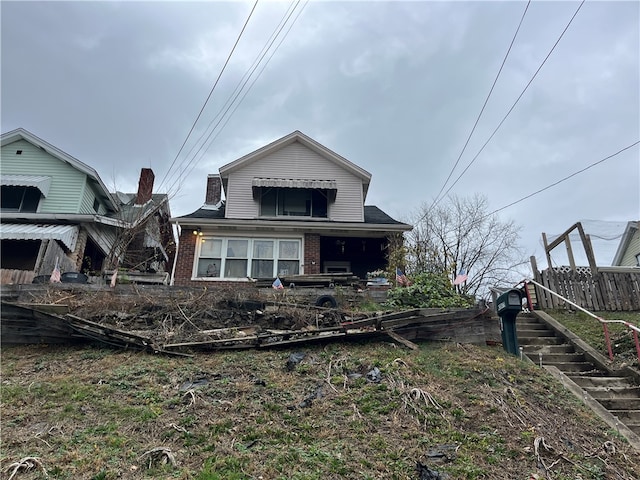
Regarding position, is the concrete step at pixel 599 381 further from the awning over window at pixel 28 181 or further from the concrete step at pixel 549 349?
the awning over window at pixel 28 181

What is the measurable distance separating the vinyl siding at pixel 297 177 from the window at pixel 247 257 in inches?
54.4

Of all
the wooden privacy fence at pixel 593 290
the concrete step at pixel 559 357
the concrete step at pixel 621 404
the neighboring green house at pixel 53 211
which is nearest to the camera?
the concrete step at pixel 621 404

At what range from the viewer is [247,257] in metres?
13.7

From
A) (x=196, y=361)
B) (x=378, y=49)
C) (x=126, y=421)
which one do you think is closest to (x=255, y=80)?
(x=378, y=49)

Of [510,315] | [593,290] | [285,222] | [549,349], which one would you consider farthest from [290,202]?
[593,290]

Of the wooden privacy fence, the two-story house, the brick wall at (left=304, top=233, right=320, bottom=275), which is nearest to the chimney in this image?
the two-story house

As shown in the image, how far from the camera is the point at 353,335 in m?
7.57

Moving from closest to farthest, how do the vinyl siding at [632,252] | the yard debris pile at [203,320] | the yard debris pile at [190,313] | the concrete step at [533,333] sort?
the yard debris pile at [203,320], the yard debris pile at [190,313], the concrete step at [533,333], the vinyl siding at [632,252]

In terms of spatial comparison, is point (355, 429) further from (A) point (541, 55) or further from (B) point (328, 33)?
(B) point (328, 33)

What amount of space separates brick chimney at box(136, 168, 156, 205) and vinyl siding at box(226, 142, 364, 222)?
20.0 ft

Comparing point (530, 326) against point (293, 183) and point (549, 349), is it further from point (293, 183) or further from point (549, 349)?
point (293, 183)

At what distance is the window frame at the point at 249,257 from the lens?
1348 centimetres

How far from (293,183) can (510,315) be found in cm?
928

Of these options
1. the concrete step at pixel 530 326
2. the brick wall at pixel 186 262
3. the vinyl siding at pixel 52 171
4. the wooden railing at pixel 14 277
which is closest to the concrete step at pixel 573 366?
the concrete step at pixel 530 326
